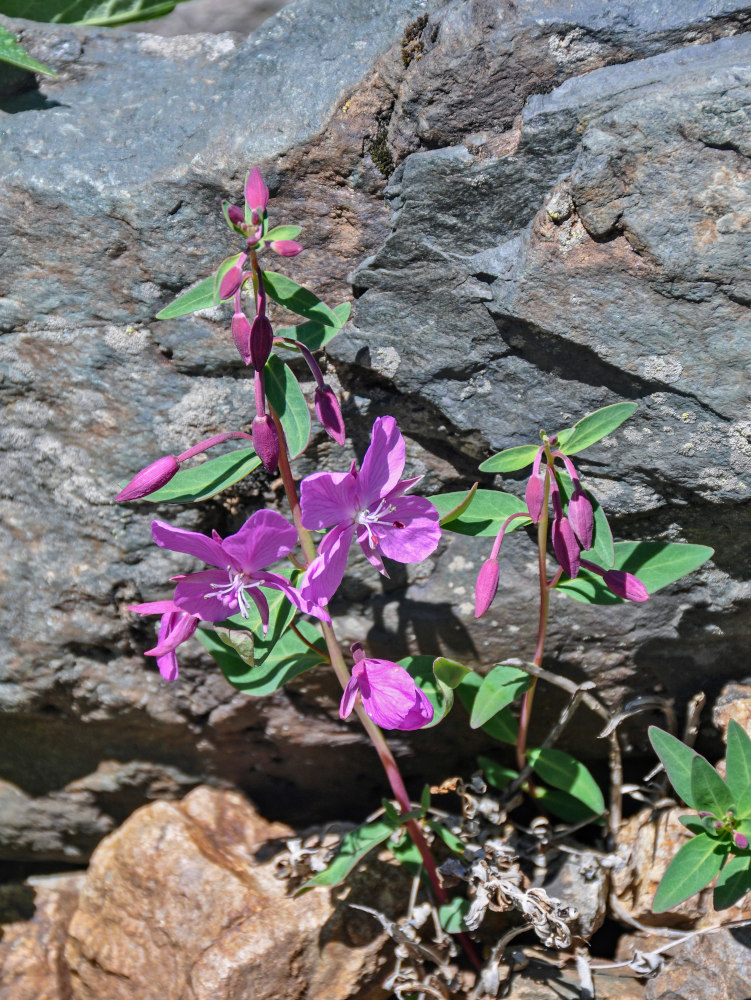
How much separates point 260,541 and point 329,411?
356mm

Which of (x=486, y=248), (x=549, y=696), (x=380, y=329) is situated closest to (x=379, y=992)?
(x=549, y=696)

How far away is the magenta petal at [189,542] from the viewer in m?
1.56

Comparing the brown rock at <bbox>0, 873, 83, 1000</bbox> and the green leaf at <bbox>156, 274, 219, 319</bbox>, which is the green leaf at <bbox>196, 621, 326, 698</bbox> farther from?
the brown rock at <bbox>0, 873, 83, 1000</bbox>

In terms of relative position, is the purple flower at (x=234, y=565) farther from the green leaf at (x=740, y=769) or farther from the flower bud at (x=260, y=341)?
the green leaf at (x=740, y=769)

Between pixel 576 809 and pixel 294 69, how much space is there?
2.12 meters

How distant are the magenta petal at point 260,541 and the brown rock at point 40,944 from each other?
1848 millimetres

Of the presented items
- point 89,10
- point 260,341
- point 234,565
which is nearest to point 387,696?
point 234,565

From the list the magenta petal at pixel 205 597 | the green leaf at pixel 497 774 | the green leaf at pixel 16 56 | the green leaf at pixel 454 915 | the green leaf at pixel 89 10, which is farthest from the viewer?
the green leaf at pixel 89 10

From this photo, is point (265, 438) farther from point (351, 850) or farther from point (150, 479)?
point (351, 850)

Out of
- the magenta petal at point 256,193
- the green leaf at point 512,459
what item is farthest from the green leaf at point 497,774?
the magenta petal at point 256,193

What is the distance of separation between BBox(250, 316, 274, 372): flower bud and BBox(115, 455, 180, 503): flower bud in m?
0.28

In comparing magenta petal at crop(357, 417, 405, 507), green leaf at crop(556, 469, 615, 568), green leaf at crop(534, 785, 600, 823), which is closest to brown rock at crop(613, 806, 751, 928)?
green leaf at crop(534, 785, 600, 823)

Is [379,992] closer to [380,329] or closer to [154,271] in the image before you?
[380,329]

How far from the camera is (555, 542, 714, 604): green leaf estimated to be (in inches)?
Result: 77.0
